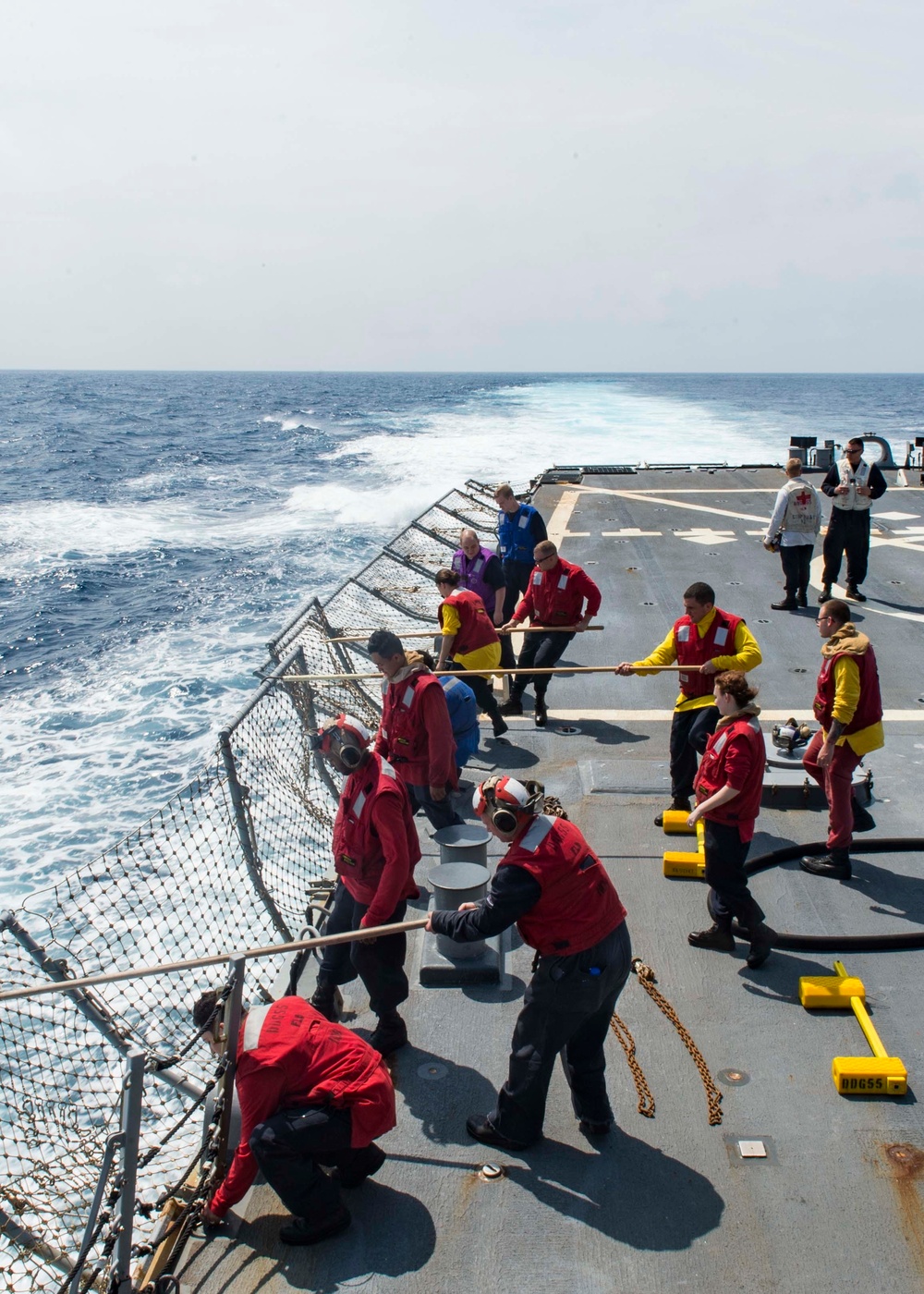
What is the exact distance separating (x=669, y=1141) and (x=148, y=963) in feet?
13.8

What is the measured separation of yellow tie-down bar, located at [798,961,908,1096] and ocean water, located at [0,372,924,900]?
6536 mm

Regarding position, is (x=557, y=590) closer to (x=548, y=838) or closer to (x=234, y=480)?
(x=548, y=838)

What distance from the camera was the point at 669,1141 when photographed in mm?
3639

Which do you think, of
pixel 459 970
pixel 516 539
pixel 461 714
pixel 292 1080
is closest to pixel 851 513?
pixel 516 539

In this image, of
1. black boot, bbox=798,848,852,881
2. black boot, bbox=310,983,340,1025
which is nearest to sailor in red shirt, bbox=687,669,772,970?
black boot, bbox=798,848,852,881

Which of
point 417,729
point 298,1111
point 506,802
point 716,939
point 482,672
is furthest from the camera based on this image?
point 482,672

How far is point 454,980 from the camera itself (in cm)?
457

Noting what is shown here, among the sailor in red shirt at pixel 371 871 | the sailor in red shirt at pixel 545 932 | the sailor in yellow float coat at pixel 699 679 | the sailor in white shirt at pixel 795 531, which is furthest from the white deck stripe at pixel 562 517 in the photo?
the sailor in red shirt at pixel 545 932

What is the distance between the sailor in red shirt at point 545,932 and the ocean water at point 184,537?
6.05 metres

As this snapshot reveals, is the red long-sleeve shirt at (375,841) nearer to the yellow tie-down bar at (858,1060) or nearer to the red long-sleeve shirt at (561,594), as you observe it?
the yellow tie-down bar at (858,1060)

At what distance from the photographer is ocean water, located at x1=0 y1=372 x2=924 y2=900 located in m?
10.9

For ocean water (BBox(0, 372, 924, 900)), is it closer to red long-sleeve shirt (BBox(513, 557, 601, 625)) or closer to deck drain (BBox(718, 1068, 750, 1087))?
red long-sleeve shirt (BBox(513, 557, 601, 625))

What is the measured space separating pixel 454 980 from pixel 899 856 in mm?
2745

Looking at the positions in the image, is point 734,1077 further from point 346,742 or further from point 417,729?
point 417,729
